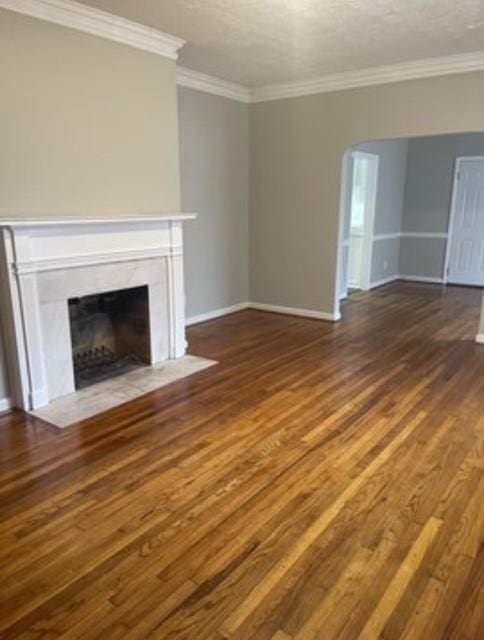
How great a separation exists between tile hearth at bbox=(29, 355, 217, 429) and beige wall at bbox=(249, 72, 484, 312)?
2.13m

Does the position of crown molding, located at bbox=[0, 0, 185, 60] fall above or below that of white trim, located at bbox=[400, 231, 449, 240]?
above

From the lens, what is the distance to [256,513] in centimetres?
221

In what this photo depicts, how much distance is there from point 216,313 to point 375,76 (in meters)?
3.23

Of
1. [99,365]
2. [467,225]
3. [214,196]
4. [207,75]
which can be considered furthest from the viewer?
[467,225]

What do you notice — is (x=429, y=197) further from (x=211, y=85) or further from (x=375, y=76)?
(x=211, y=85)

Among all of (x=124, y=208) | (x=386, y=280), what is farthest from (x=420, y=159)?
(x=124, y=208)

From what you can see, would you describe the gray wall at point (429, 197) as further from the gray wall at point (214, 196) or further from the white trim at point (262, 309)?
the gray wall at point (214, 196)

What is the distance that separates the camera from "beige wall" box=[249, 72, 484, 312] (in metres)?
4.51

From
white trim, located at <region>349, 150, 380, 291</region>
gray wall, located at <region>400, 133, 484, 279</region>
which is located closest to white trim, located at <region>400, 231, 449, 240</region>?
gray wall, located at <region>400, 133, 484, 279</region>

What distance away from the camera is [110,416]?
323cm

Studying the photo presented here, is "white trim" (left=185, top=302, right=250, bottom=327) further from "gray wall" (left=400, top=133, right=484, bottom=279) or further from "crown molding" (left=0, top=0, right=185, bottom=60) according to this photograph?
"gray wall" (left=400, top=133, right=484, bottom=279)

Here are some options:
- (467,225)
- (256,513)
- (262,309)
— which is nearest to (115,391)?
(256,513)

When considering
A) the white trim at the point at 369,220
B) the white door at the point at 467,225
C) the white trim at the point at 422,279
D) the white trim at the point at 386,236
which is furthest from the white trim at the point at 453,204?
the white trim at the point at 369,220

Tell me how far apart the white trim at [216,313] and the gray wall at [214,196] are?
5 cm
